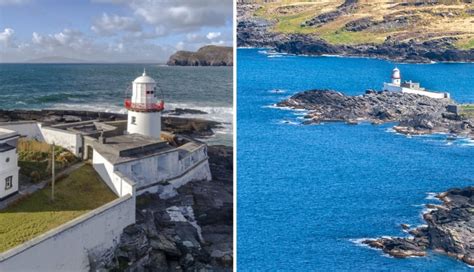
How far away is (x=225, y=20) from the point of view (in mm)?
8227

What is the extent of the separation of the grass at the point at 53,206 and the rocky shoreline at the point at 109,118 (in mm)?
871

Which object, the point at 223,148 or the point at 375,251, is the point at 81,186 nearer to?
the point at 223,148

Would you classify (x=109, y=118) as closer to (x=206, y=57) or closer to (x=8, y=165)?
(x=206, y=57)

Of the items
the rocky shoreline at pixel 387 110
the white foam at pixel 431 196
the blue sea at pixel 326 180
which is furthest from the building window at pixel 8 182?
the white foam at pixel 431 196

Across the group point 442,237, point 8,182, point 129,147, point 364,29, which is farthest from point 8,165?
point 364,29

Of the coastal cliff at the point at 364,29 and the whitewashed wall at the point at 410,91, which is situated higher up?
the coastal cliff at the point at 364,29

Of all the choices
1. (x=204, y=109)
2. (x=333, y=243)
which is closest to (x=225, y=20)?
(x=204, y=109)

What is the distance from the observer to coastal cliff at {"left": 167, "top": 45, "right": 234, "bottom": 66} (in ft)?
27.5

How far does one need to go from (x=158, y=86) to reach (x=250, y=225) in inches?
101

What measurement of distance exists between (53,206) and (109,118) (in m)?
1.74

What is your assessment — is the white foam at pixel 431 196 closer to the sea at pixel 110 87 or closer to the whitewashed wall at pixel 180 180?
the sea at pixel 110 87

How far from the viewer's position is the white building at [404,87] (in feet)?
37.2

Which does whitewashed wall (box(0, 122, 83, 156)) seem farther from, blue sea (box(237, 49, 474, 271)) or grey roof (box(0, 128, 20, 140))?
blue sea (box(237, 49, 474, 271))

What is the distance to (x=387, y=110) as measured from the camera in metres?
11.1
